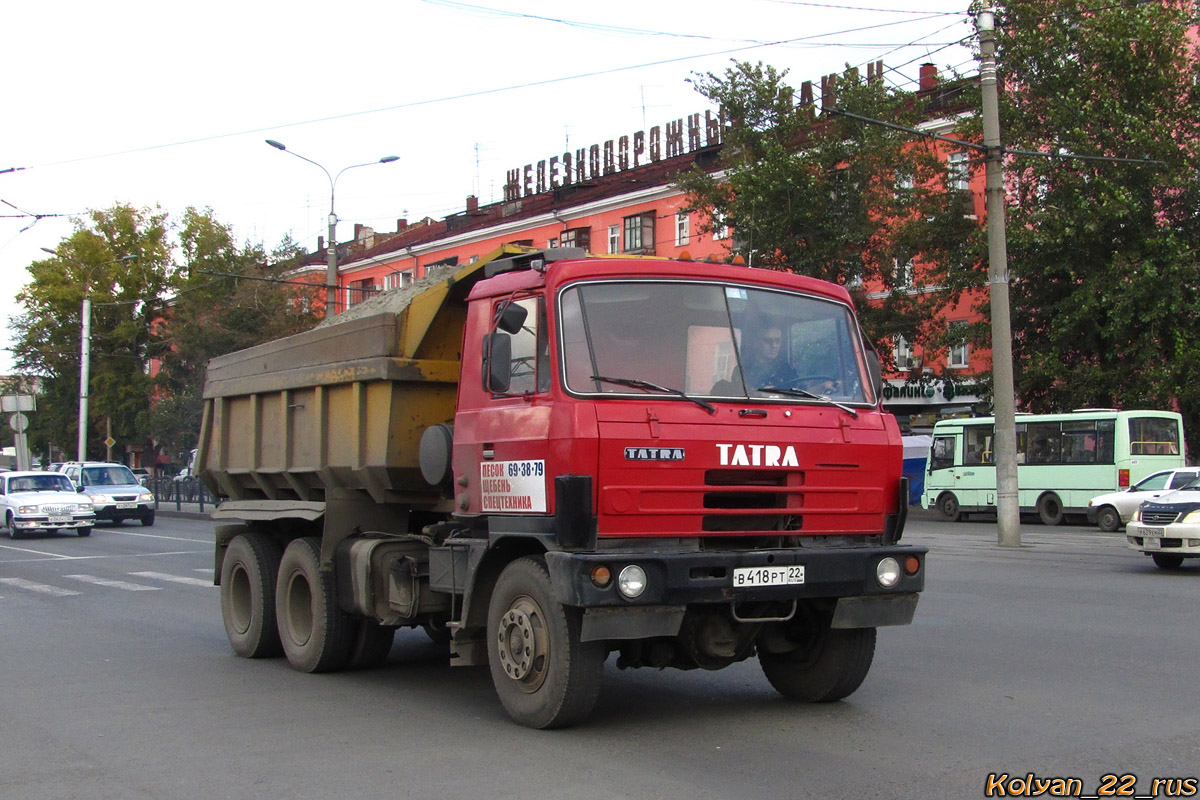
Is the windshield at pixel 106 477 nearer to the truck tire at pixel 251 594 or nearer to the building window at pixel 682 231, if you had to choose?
the building window at pixel 682 231

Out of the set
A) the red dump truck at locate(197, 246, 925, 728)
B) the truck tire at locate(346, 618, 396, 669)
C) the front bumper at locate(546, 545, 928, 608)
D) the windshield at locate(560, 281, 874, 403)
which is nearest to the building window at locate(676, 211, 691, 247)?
the truck tire at locate(346, 618, 396, 669)

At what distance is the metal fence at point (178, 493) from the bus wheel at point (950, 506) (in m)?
23.2

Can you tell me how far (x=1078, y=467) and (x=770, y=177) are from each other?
1317 cm

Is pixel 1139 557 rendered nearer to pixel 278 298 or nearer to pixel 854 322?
pixel 854 322

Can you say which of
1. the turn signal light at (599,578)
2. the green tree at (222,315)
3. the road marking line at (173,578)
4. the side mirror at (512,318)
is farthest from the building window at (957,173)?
the turn signal light at (599,578)

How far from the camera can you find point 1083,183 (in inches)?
1348

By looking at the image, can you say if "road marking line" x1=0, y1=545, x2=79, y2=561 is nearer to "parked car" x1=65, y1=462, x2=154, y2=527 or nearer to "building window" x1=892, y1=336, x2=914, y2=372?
"parked car" x1=65, y1=462, x2=154, y2=527

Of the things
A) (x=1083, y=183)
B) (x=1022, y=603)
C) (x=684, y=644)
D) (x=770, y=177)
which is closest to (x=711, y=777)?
(x=684, y=644)

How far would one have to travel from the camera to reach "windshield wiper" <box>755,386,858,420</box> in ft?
23.5

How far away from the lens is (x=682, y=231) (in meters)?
53.3

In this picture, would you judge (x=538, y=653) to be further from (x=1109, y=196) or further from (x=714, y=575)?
(x=1109, y=196)

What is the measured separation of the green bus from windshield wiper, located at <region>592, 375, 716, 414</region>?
2480cm

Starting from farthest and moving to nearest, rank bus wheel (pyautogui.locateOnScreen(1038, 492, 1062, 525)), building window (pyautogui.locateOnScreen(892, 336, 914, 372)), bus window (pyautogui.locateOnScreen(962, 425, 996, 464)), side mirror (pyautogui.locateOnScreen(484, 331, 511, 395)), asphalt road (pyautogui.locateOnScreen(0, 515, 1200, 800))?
1. building window (pyautogui.locateOnScreen(892, 336, 914, 372))
2. bus window (pyautogui.locateOnScreen(962, 425, 996, 464))
3. bus wheel (pyautogui.locateOnScreen(1038, 492, 1062, 525))
4. side mirror (pyautogui.locateOnScreen(484, 331, 511, 395))
5. asphalt road (pyautogui.locateOnScreen(0, 515, 1200, 800))

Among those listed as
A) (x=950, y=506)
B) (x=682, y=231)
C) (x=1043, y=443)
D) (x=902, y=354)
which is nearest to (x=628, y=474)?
(x=1043, y=443)
